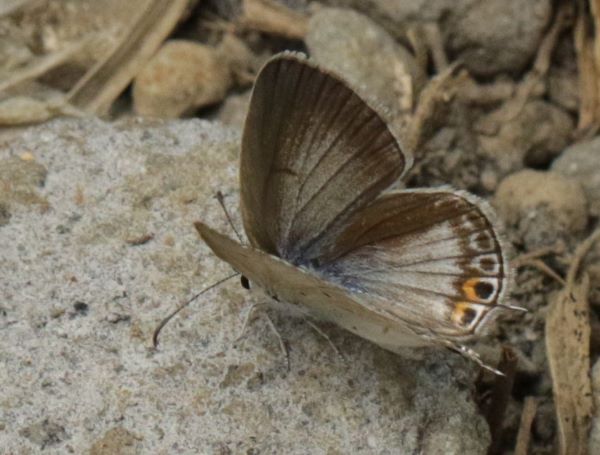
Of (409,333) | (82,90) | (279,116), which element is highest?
(279,116)

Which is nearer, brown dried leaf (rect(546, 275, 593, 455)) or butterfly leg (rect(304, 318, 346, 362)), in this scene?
butterfly leg (rect(304, 318, 346, 362))

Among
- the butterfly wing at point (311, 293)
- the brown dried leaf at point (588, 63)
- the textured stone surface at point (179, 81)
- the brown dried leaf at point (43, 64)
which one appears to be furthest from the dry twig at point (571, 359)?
the brown dried leaf at point (43, 64)

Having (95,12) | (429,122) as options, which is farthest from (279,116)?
(95,12)

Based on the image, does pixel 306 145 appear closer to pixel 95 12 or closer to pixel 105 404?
pixel 105 404

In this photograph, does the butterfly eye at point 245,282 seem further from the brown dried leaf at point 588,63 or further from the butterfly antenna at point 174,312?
the brown dried leaf at point 588,63

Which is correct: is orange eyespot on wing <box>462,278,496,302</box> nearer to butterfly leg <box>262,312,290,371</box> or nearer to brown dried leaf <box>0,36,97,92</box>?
butterfly leg <box>262,312,290,371</box>

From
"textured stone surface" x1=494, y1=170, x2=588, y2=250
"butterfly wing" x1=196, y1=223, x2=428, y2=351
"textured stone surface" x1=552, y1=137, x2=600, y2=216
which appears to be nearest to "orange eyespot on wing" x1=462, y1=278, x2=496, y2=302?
"butterfly wing" x1=196, y1=223, x2=428, y2=351

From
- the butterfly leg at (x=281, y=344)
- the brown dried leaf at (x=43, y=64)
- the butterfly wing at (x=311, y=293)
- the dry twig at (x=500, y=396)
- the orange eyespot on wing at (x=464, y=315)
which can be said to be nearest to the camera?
the butterfly wing at (x=311, y=293)
